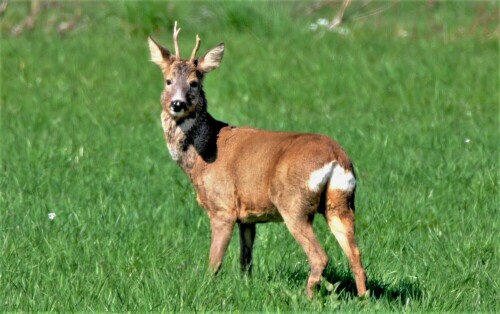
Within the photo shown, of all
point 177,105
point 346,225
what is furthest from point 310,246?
point 177,105

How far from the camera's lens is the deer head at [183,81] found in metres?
6.81

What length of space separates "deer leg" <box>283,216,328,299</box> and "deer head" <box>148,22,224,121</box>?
1.03 m

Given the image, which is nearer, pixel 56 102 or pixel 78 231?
pixel 78 231

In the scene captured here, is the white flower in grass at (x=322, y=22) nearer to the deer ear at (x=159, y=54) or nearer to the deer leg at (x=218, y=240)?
the deer ear at (x=159, y=54)

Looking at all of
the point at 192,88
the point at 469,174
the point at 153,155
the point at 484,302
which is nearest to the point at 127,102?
the point at 153,155

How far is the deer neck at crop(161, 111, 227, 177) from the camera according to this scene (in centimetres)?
696

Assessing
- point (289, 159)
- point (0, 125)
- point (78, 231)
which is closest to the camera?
point (289, 159)

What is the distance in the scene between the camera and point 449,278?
689cm

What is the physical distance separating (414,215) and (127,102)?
5.54m

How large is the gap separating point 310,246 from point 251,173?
589mm

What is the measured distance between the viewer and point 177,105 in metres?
6.77

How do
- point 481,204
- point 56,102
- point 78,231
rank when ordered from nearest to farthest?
point 78,231 → point 481,204 → point 56,102

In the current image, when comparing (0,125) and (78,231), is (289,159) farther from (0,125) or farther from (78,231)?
(0,125)

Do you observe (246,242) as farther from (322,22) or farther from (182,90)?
(322,22)
